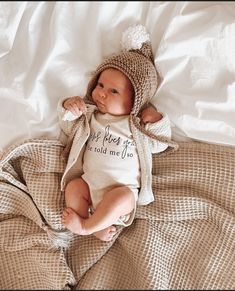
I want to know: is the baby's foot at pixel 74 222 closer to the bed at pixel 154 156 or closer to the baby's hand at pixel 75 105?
the bed at pixel 154 156

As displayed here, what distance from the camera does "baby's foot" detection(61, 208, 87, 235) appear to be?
129 cm

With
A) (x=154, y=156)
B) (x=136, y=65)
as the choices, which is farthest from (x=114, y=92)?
(x=154, y=156)

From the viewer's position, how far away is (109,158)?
1.34 metres

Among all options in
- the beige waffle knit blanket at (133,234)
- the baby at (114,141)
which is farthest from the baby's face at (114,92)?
the beige waffle knit blanket at (133,234)

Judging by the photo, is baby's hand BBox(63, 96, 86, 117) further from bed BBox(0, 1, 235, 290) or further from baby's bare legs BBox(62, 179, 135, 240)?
baby's bare legs BBox(62, 179, 135, 240)

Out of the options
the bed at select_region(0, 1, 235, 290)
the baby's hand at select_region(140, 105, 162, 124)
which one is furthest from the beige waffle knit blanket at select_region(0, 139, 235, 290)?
the baby's hand at select_region(140, 105, 162, 124)

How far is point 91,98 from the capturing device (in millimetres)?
1423

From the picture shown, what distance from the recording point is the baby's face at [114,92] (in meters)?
1.34

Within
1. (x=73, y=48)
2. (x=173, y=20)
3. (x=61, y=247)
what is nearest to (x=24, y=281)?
(x=61, y=247)

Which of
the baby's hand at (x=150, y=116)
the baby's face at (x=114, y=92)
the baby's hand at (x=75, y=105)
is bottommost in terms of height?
the baby's hand at (x=150, y=116)

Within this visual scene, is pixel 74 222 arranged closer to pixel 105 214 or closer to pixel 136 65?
pixel 105 214

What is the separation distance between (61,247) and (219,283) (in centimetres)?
40

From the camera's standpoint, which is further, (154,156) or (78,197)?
(154,156)

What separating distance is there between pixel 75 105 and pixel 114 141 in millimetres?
135
